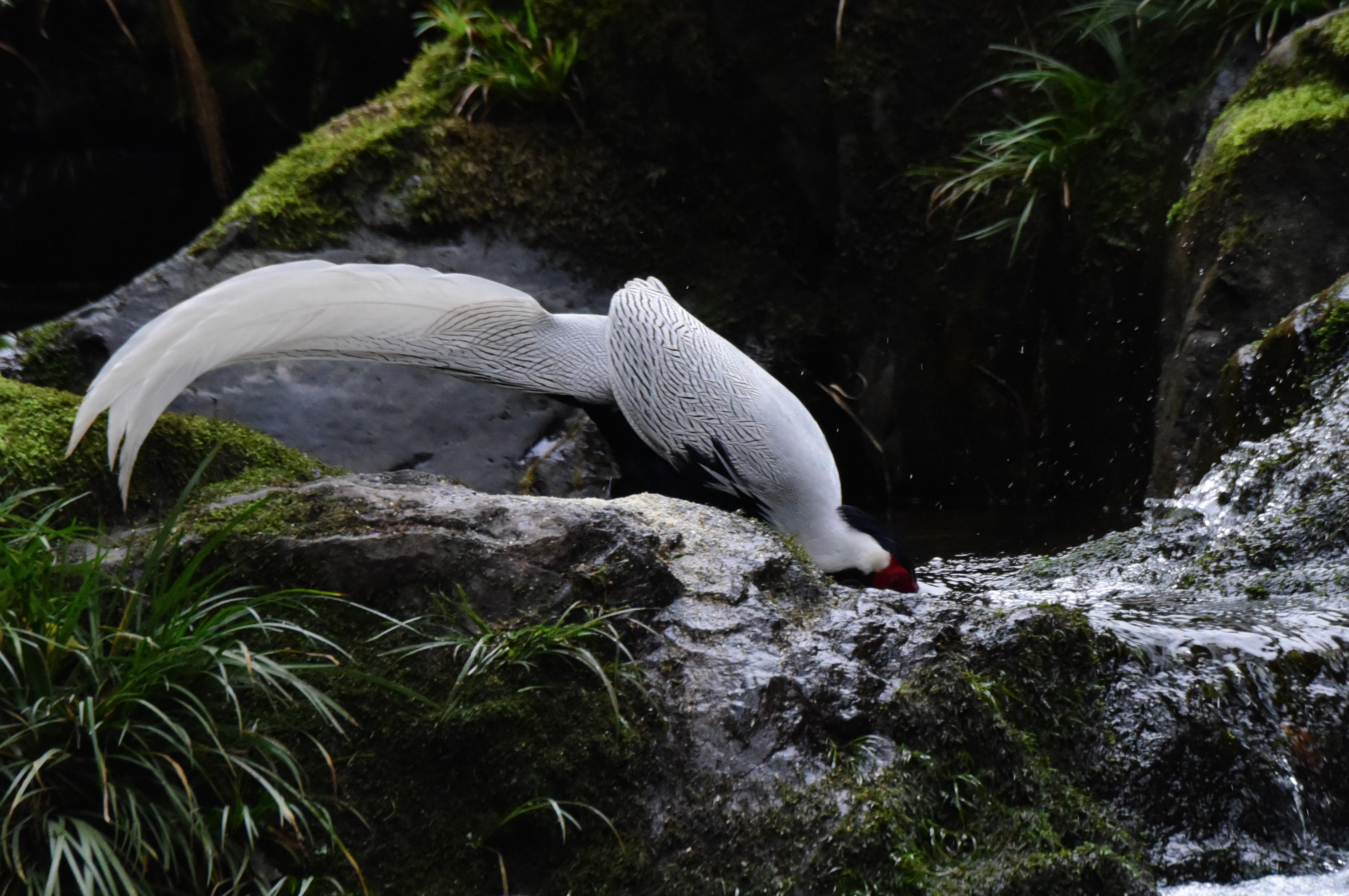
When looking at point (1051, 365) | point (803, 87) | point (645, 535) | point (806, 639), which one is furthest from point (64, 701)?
point (803, 87)

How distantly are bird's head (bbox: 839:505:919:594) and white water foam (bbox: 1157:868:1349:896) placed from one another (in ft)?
5.45

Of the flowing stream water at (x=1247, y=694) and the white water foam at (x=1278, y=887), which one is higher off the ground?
the flowing stream water at (x=1247, y=694)

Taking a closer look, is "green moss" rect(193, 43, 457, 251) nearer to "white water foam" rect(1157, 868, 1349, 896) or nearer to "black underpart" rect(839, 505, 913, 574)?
"black underpart" rect(839, 505, 913, 574)

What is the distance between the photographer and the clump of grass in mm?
1887

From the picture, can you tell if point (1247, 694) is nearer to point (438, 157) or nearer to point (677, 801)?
point (677, 801)

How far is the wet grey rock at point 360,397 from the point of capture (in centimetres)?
496

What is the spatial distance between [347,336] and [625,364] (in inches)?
38.3

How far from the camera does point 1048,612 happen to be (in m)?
2.16

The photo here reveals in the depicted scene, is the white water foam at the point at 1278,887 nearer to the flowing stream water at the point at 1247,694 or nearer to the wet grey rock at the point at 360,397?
the flowing stream water at the point at 1247,694

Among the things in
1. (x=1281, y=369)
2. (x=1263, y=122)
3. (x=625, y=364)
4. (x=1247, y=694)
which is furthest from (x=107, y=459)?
(x=1263, y=122)

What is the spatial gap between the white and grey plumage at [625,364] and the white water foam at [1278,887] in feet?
5.52

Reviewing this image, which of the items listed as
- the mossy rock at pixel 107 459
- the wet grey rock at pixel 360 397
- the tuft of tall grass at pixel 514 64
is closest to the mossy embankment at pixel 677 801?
the mossy rock at pixel 107 459

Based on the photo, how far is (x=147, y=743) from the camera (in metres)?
1.67

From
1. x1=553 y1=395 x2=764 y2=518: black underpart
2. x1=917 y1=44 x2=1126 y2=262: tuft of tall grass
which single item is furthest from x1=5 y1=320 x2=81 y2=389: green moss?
x1=917 y1=44 x2=1126 y2=262: tuft of tall grass
